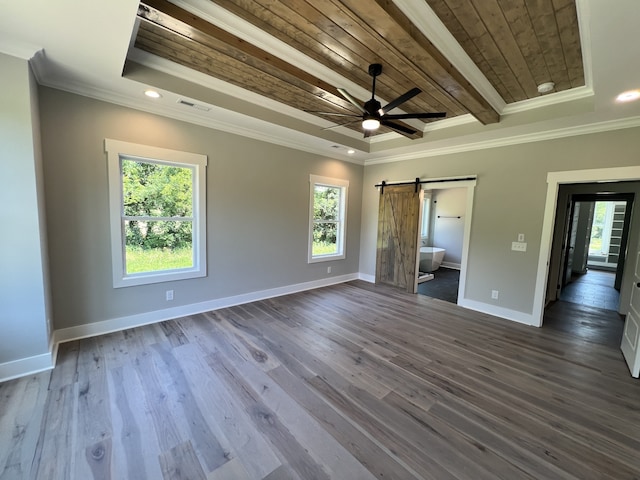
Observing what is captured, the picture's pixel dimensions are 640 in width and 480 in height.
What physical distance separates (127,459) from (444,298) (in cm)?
485

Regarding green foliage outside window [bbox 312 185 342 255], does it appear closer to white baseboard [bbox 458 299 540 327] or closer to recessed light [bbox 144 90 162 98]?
white baseboard [bbox 458 299 540 327]

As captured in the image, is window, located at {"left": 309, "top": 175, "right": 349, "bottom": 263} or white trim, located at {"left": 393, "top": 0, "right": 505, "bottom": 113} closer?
white trim, located at {"left": 393, "top": 0, "right": 505, "bottom": 113}

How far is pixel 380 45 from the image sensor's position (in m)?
2.29

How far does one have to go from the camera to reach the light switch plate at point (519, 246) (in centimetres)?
388

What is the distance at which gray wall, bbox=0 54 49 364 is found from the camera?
211 centimetres

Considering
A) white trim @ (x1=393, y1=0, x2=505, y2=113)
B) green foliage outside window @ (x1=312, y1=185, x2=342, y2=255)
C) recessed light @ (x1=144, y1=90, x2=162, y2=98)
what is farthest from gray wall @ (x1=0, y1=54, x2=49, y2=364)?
green foliage outside window @ (x1=312, y1=185, x2=342, y2=255)

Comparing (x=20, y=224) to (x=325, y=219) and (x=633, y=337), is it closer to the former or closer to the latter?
(x=325, y=219)

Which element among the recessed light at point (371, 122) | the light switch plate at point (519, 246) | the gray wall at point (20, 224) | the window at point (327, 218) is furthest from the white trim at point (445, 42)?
the gray wall at point (20, 224)

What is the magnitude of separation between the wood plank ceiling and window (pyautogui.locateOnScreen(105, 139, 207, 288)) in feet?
3.86

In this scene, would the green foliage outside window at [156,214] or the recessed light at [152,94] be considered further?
the green foliage outside window at [156,214]

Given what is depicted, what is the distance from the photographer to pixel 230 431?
1812 mm

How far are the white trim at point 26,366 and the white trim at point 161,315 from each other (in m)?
0.49

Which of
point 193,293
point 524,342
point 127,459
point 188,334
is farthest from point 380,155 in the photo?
point 127,459

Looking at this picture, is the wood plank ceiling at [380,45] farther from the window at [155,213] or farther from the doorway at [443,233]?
the doorway at [443,233]
